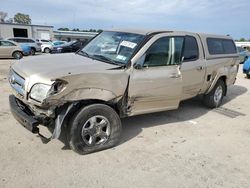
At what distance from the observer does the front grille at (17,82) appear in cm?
364

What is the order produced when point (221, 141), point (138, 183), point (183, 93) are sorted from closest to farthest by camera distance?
point (138, 183), point (221, 141), point (183, 93)

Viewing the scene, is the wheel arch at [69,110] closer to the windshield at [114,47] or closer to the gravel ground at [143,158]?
the gravel ground at [143,158]

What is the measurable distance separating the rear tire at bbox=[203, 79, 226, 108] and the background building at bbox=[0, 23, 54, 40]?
44479 millimetres

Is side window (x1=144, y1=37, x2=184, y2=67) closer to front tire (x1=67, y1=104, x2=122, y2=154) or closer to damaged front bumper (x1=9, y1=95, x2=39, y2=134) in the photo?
front tire (x1=67, y1=104, x2=122, y2=154)

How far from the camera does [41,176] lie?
3.23m

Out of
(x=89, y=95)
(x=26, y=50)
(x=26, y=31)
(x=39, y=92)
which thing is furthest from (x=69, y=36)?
(x=39, y=92)

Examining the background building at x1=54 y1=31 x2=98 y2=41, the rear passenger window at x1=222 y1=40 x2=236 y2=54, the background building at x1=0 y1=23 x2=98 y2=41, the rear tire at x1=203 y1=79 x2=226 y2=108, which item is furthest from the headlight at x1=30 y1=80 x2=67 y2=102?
the background building at x1=54 y1=31 x2=98 y2=41

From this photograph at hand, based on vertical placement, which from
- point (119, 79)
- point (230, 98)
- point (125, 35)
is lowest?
point (230, 98)

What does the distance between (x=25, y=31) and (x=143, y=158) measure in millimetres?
48058

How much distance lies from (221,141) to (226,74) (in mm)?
2633

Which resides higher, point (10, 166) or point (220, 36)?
point (220, 36)

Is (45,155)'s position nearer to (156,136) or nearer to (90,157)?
(90,157)

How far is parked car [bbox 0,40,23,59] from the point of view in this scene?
17625 mm

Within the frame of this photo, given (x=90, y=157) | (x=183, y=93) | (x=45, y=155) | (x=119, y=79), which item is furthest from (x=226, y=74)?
(x=45, y=155)
